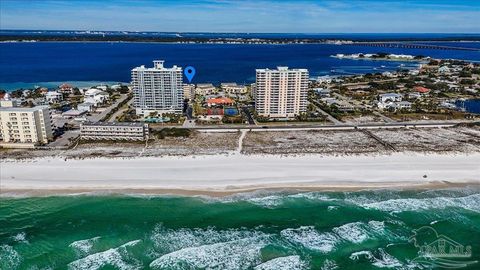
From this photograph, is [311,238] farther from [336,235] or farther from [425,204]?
[425,204]

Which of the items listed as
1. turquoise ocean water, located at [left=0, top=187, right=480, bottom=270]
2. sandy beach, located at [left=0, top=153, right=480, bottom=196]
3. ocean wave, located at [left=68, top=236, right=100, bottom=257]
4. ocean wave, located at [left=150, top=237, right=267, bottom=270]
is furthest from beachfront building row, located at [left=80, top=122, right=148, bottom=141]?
ocean wave, located at [left=150, top=237, right=267, bottom=270]

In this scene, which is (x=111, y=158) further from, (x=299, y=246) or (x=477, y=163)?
(x=477, y=163)

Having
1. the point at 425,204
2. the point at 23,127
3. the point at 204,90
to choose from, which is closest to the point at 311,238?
the point at 425,204

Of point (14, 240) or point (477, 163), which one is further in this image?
point (477, 163)

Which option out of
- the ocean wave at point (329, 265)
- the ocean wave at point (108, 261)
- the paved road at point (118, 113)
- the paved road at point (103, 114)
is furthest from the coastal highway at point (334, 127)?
the ocean wave at point (329, 265)

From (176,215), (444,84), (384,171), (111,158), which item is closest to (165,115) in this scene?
(111,158)

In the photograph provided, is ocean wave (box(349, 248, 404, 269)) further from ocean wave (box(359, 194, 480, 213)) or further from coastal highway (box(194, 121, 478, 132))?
coastal highway (box(194, 121, 478, 132))
